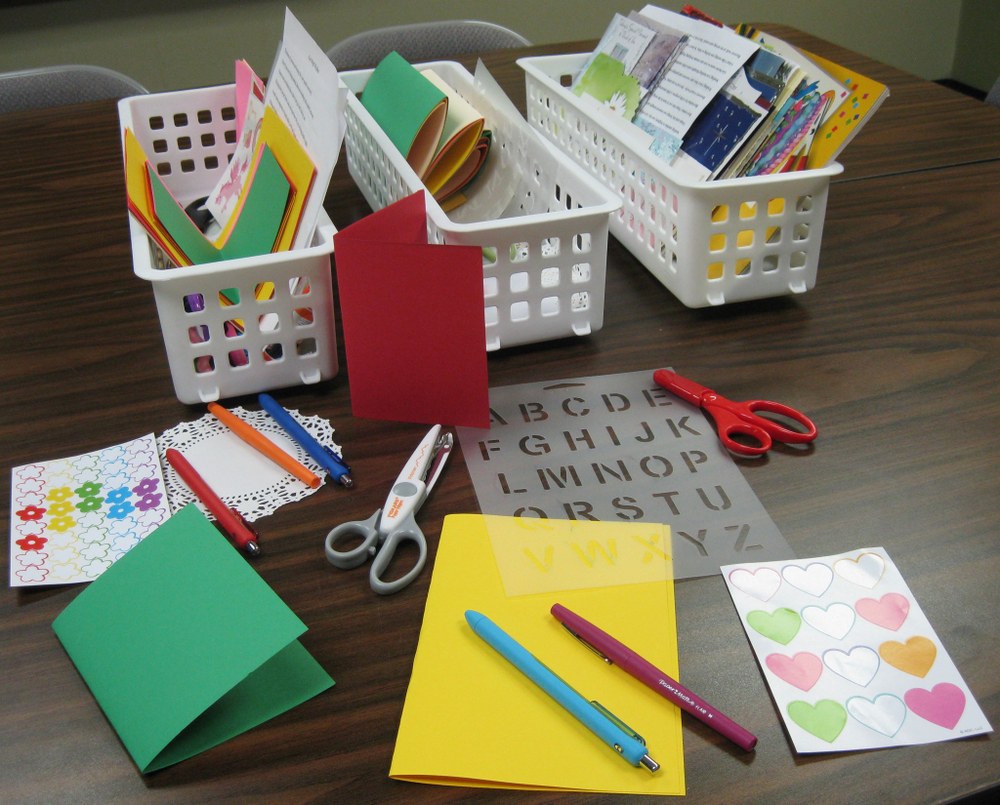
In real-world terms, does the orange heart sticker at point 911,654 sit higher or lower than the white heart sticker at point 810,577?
lower

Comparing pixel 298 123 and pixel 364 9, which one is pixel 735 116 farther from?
pixel 364 9

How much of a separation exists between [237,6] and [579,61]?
1.82 meters

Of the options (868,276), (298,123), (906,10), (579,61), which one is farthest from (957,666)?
(906,10)

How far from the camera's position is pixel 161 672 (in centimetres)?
56

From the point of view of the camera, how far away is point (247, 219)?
0.86 m

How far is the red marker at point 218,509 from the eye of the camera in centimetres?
67

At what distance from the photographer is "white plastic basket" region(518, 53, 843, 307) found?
0.89 m

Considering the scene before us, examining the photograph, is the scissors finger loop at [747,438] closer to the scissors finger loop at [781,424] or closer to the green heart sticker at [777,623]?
the scissors finger loop at [781,424]

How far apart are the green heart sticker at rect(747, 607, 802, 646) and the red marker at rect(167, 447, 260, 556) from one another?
0.35 meters

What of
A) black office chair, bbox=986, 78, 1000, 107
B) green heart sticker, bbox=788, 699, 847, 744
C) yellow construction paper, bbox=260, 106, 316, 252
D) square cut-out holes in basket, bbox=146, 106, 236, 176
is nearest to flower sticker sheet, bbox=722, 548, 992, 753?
green heart sticker, bbox=788, 699, 847, 744

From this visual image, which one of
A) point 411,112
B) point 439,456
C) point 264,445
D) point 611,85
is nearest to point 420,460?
point 439,456

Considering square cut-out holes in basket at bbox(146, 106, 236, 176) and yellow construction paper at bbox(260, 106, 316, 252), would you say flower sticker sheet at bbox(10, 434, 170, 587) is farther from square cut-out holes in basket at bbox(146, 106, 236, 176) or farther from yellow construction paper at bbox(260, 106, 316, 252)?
square cut-out holes in basket at bbox(146, 106, 236, 176)

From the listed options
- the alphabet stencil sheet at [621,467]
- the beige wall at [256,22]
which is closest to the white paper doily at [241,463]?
the alphabet stencil sheet at [621,467]

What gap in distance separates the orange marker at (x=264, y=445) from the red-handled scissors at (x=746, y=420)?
0.33 meters
